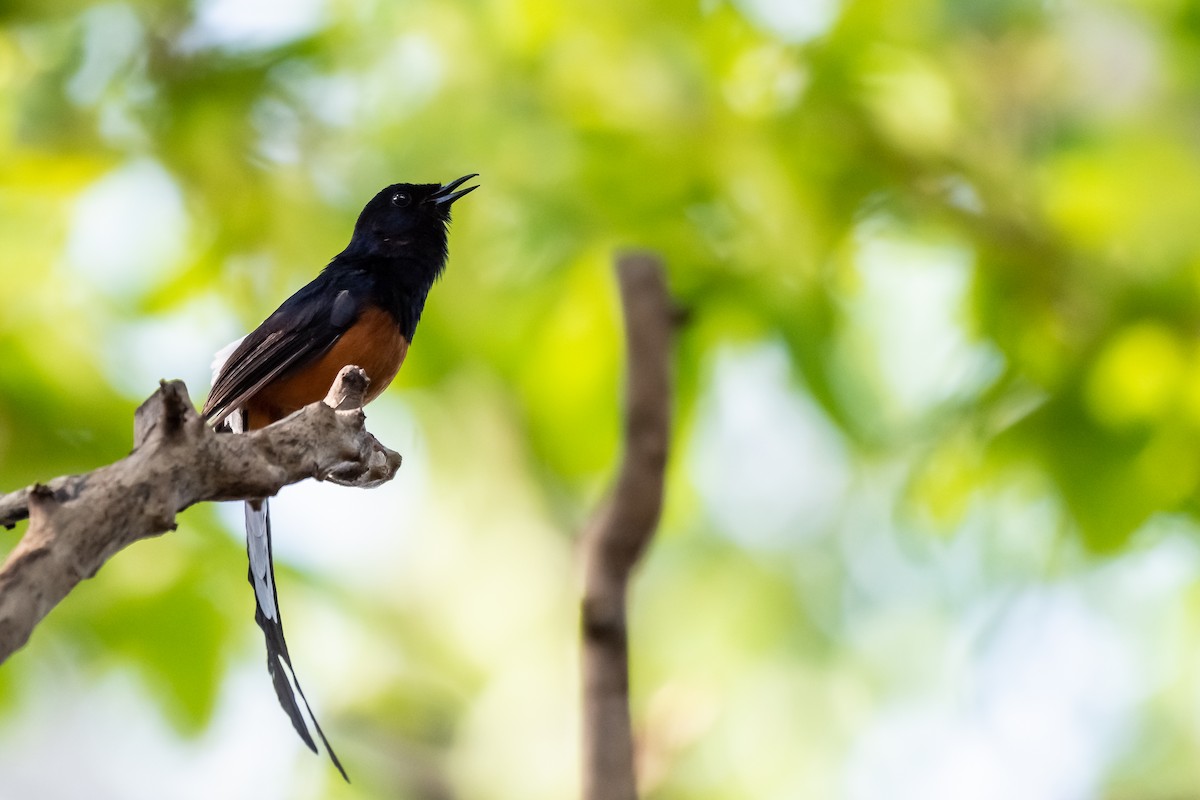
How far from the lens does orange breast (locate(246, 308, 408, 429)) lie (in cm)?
388

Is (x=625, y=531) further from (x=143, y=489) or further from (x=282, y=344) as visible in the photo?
(x=143, y=489)

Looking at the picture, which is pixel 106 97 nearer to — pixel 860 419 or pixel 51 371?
pixel 51 371

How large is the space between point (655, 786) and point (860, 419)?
5.85 ft

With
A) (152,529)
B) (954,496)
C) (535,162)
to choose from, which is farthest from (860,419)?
(152,529)

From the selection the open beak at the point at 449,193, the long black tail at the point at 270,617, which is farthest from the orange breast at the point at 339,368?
the open beak at the point at 449,193

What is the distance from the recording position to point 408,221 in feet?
15.2

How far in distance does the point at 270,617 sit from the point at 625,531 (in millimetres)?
1024

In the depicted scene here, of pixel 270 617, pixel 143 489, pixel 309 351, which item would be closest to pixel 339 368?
pixel 309 351

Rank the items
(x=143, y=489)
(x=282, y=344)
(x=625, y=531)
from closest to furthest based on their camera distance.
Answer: (x=143, y=489) → (x=625, y=531) → (x=282, y=344)

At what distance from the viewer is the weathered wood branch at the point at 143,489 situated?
164 cm

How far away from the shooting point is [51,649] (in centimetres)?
441

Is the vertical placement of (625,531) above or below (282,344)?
below

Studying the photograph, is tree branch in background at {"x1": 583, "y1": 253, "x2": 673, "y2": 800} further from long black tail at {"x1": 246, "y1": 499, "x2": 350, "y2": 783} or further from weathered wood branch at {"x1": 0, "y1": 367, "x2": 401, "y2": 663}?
weathered wood branch at {"x1": 0, "y1": 367, "x2": 401, "y2": 663}

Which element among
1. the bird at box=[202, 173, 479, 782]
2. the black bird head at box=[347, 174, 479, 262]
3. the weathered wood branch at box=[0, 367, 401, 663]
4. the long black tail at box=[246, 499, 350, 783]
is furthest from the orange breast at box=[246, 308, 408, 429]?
the weathered wood branch at box=[0, 367, 401, 663]
